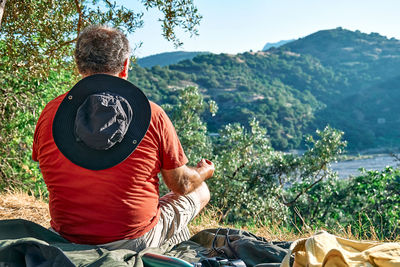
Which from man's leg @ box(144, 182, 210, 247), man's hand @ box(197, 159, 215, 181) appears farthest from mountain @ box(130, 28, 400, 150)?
man's hand @ box(197, 159, 215, 181)

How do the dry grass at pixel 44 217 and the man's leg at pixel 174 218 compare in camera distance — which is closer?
the man's leg at pixel 174 218

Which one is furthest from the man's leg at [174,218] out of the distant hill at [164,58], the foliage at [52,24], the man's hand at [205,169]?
the distant hill at [164,58]

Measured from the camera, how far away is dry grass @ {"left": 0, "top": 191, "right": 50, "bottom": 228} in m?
3.45

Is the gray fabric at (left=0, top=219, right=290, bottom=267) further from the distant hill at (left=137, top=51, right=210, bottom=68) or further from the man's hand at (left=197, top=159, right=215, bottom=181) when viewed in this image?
the distant hill at (left=137, top=51, right=210, bottom=68)

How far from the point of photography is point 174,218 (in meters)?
2.30

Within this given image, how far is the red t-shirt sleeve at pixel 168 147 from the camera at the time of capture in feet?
6.37

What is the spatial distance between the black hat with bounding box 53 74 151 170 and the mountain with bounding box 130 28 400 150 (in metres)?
35.3

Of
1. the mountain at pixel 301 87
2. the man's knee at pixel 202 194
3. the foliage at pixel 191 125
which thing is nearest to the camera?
the man's knee at pixel 202 194

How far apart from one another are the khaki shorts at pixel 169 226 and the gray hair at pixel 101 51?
82cm

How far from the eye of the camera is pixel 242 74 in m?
64.1

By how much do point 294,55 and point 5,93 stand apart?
74212 mm

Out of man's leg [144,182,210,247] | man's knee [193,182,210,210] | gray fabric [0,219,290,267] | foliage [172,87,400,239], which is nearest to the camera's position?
gray fabric [0,219,290,267]

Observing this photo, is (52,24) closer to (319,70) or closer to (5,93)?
(5,93)

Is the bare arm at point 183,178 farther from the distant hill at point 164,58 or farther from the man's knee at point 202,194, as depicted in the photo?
the distant hill at point 164,58
